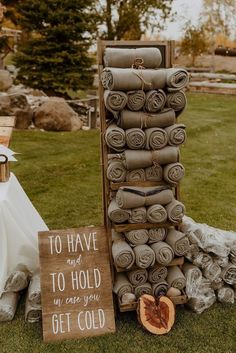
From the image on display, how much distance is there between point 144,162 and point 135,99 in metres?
0.49

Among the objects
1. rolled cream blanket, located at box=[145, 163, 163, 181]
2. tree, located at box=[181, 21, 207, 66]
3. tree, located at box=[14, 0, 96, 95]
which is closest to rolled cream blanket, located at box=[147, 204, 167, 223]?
rolled cream blanket, located at box=[145, 163, 163, 181]

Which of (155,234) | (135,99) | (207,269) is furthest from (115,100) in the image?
(207,269)

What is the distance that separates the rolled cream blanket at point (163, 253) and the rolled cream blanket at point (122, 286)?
13.4 inches

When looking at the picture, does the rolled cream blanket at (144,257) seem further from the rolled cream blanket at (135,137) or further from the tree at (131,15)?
the tree at (131,15)

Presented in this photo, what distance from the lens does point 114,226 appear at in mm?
3619

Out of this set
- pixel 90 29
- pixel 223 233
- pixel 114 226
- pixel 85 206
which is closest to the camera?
pixel 114 226

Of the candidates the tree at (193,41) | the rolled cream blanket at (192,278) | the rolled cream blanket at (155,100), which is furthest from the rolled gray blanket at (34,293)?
the tree at (193,41)

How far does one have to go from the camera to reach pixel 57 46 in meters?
13.0

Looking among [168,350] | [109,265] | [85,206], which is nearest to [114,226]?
[109,265]

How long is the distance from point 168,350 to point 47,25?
38.8 ft

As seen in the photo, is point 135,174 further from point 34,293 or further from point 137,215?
point 34,293

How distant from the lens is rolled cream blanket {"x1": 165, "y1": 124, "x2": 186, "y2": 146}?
11.5ft

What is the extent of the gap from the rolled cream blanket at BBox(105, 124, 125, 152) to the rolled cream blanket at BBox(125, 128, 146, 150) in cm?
4

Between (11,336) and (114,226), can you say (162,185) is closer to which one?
(114,226)
